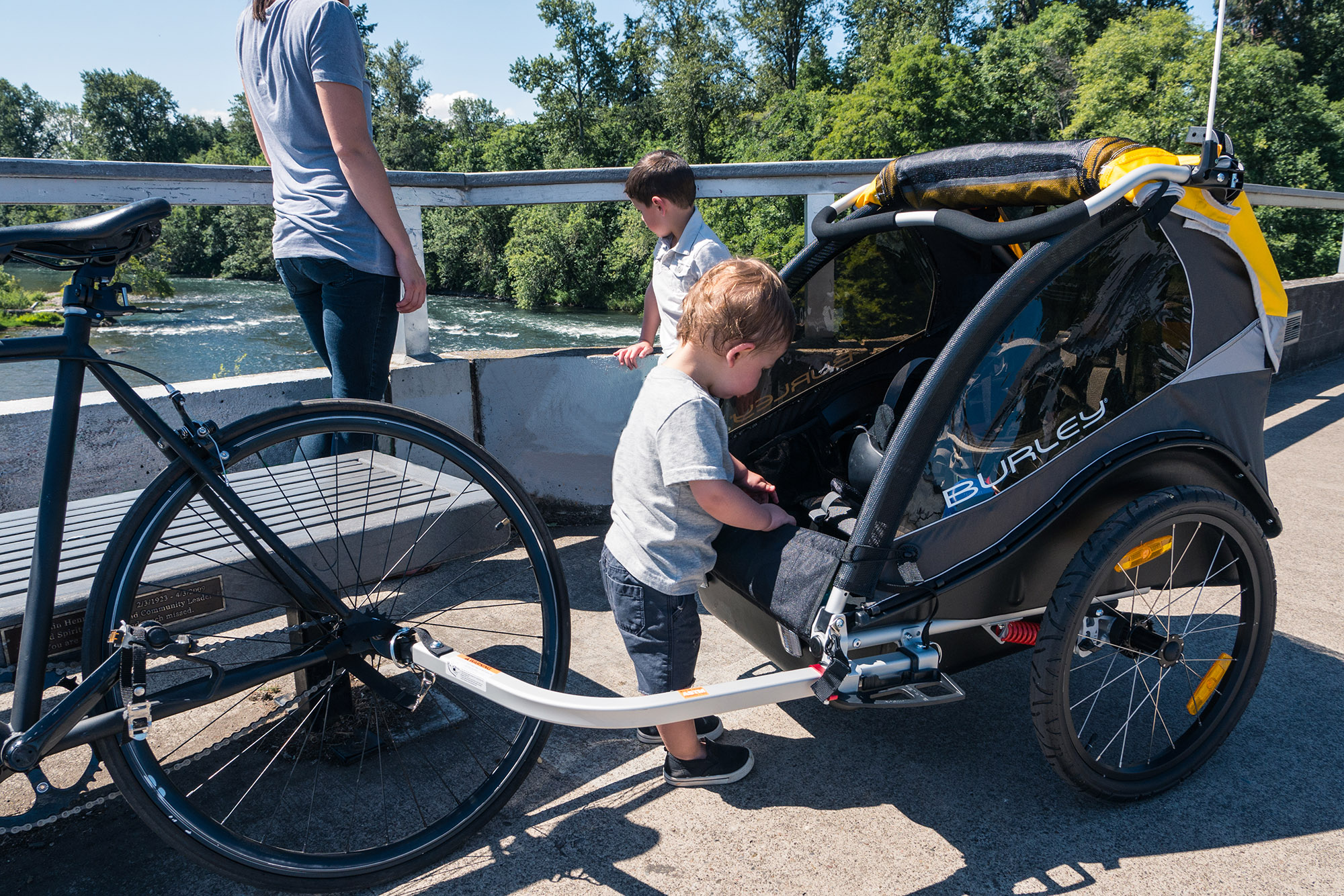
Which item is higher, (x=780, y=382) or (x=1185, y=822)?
(x=780, y=382)

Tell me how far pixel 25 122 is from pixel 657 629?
112m

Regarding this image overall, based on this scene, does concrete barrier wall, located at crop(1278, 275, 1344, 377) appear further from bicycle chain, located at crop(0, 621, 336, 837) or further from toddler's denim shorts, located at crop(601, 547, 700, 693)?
bicycle chain, located at crop(0, 621, 336, 837)

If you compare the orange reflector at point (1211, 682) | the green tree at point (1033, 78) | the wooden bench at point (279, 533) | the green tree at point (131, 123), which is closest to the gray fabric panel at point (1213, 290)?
the orange reflector at point (1211, 682)

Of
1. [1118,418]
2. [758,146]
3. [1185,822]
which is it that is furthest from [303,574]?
[758,146]

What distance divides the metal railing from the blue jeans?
63cm

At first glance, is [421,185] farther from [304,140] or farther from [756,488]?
[756,488]

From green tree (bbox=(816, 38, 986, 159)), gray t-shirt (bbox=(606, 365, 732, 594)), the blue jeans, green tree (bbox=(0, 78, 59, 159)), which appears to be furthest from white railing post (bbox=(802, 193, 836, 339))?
green tree (bbox=(0, 78, 59, 159))

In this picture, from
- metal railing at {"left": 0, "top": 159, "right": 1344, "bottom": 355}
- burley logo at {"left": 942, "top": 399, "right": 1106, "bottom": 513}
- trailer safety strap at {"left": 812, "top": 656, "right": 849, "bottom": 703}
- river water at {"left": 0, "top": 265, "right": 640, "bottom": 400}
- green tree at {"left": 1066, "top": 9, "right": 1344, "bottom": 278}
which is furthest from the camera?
green tree at {"left": 1066, "top": 9, "right": 1344, "bottom": 278}

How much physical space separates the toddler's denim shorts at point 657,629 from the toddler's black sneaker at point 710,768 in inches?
8.5

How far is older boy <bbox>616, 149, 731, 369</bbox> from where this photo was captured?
3.18 meters

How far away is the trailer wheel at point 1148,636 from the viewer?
6.54 feet

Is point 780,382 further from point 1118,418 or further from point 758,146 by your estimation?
point 758,146

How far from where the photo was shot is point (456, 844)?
6.59 ft

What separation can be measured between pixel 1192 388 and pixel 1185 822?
41.5 inches
